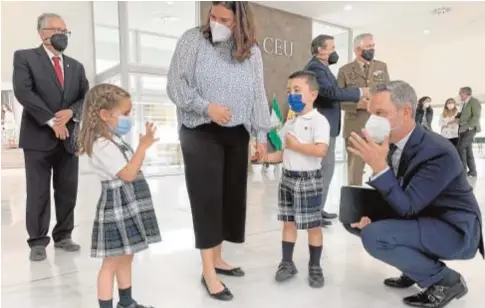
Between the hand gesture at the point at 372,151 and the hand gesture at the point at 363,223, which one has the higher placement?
the hand gesture at the point at 372,151

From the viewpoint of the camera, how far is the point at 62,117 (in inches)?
84.8

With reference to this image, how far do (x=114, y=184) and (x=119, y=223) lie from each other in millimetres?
134

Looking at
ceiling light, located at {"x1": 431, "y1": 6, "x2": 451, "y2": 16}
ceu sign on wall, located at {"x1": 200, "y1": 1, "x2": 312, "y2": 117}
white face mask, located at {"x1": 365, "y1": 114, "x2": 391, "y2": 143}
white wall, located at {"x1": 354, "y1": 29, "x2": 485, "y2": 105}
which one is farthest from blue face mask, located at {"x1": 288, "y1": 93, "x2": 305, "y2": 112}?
white wall, located at {"x1": 354, "y1": 29, "x2": 485, "y2": 105}

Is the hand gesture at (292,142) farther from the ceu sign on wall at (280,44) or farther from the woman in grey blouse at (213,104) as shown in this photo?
the ceu sign on wall at (280,44)

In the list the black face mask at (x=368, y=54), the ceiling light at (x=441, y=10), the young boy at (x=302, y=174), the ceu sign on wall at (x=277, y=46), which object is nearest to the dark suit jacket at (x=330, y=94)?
the black face mask at (x=368, y=54)

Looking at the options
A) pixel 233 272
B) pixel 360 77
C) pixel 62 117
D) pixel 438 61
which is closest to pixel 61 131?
pixel 62 117

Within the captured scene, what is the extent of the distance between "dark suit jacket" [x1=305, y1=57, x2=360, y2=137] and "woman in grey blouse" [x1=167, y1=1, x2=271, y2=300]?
93 cm

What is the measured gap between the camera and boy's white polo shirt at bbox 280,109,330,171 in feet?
5.76

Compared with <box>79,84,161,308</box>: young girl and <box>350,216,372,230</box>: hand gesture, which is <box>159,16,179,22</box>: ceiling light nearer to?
<box>79,84,161,308</box>: young girl

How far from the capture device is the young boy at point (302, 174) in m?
1.72

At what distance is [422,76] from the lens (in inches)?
481

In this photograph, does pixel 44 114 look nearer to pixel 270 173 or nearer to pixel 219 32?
pixel 219 32

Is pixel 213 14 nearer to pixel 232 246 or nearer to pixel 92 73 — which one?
pixel 232 246

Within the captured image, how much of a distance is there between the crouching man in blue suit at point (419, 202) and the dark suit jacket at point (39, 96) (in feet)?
5.45
